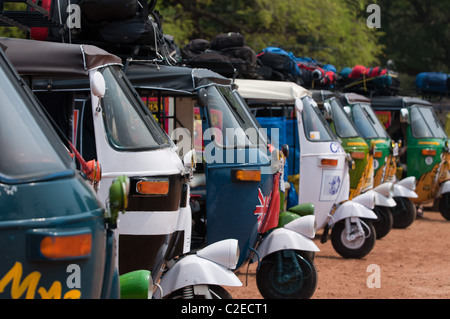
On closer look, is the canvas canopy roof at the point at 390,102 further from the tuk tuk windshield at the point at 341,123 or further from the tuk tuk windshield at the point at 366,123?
the tuk tuk windshield at the point at 341,123

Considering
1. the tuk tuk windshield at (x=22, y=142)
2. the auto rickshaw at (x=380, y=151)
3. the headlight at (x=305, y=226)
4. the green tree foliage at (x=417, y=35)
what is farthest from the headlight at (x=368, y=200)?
the green tree foliage at (x=417, y=35)

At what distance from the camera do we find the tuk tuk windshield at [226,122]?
23.9 feet

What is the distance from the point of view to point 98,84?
5242 millimetres

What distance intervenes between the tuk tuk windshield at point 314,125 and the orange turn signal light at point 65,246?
6.88 m

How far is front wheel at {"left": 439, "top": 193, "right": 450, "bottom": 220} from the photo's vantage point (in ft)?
49.6

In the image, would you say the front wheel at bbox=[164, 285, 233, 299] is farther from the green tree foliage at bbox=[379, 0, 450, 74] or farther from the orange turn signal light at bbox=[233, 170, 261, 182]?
the green tree foliage at bbox=[379, 0, 450, 74]

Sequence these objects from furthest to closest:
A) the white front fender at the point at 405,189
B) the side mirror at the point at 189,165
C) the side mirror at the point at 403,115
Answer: the side mirror at the point at 403,115
the white front fender at the point at 405,189
the side mirror at the point at 189,165

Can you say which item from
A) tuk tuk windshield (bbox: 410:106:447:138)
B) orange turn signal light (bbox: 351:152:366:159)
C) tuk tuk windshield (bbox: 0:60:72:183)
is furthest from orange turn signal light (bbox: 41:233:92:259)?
tuk tuk windshield (bbox: 410:106:447:138)

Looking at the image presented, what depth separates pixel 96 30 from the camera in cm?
755

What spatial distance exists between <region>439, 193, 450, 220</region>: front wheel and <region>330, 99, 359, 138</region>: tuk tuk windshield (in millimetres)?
3811

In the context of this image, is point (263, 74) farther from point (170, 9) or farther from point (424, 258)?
point (170, 9)

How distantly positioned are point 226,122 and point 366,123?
6.78 meters

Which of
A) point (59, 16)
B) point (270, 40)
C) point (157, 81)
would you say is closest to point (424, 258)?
point (157, 81)
